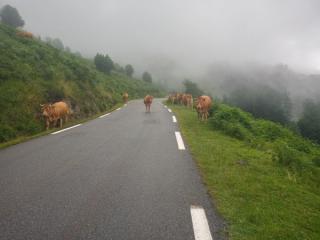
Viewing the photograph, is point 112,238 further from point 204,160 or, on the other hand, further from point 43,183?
point 204,160

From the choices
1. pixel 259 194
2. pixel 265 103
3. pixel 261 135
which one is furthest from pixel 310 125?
pixel 259 194

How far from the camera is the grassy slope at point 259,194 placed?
395 cm

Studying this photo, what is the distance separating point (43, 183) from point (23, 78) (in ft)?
38.3

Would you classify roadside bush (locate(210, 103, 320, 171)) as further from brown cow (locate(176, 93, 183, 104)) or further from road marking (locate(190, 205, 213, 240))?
brown cow (locate(176, 93, 183, 104))

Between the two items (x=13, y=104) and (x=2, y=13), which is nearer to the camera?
(x=13, y=104)

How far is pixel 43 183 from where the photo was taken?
5430mm

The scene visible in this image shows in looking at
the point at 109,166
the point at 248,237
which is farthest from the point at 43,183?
the point at 248,237

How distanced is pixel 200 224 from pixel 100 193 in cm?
183

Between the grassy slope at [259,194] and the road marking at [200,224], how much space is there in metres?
0.29

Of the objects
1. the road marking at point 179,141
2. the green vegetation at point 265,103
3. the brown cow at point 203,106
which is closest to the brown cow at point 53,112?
the road marking at point 179,141

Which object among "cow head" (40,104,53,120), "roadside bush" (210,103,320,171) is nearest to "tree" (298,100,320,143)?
"roadside bush" (210,103,320,171)

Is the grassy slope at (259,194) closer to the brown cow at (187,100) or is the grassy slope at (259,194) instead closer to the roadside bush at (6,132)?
the roadside bush at (6,132)

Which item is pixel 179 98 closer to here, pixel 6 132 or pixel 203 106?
pixel 203 106

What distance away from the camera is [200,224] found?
13.0 feet
